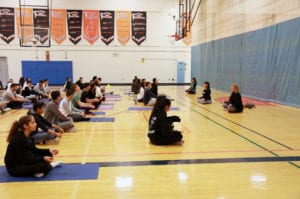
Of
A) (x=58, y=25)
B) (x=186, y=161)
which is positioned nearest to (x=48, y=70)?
(x=58, y=25)

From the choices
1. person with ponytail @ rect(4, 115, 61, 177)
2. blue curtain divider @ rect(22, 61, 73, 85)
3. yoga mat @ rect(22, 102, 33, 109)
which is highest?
blue curtain divider @ rect(22, 61, 73, 85)

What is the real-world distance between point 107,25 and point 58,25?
4476 millimetres

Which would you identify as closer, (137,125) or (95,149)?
(95,149)

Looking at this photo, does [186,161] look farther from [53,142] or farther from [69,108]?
[69,108]

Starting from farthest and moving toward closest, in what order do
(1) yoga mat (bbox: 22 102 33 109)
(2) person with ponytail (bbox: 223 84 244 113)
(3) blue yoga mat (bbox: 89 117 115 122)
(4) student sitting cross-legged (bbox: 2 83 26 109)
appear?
(1) yoga mat (bbox: 22 102 33 109)
(4) student sitting cross-legged (bbox: 2 83 26 109)
(2) person with ponytail (bbox: 223 84 244 113)
(3) blue yoga mat (bbox: 89 117 115 122)

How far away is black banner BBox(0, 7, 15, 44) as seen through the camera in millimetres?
25344

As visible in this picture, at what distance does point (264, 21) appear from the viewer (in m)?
14.0

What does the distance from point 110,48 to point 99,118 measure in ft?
61.3

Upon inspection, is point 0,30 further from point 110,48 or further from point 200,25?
point 200,25

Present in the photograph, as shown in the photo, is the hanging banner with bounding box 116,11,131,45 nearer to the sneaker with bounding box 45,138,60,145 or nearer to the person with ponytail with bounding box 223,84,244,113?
the person with ponytail with bounding box 223,84,244,113

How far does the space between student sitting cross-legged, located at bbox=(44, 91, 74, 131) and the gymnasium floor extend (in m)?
0.31

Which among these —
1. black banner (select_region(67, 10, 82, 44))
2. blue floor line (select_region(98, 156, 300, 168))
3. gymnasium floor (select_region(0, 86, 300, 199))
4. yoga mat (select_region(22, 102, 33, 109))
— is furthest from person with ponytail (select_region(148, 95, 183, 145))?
black banner (select_region(67, 10, 82, 44))

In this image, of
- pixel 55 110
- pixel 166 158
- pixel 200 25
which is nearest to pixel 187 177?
pixel 166 158

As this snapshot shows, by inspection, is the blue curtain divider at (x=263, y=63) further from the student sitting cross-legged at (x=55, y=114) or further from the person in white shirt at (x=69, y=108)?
the student sitting cross-legged at (x=55, y=114)
